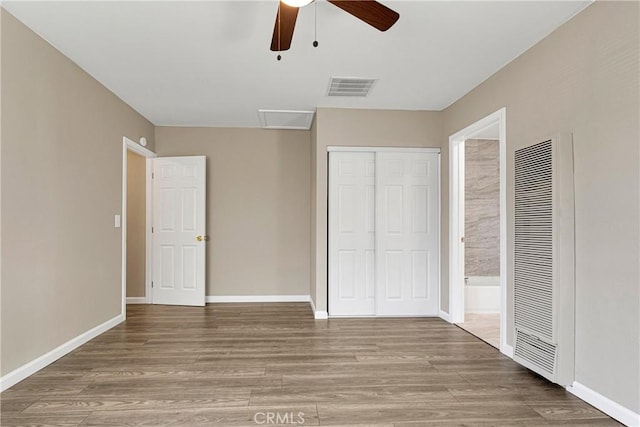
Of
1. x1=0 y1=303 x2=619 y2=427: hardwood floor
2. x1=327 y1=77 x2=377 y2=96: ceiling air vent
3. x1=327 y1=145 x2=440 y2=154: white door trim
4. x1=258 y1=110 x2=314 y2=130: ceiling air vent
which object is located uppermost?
x1=327 y1=77 x2=377 y2=96: ceiling air vent

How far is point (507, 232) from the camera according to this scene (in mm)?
3332

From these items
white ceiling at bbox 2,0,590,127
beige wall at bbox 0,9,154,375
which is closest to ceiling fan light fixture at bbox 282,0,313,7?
white ceiling at bbox 2,0,590,127

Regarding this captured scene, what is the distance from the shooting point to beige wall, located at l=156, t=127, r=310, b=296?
561cm

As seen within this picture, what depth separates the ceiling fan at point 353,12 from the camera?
6.66ft

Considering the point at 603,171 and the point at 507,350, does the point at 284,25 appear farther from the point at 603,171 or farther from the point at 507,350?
the point at 507,350

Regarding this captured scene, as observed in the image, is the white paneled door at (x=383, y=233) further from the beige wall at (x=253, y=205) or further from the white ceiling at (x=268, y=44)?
the beige wall at (x=253, y=205)

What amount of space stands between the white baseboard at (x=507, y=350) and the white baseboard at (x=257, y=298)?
2842 mm

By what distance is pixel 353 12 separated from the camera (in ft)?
7.02

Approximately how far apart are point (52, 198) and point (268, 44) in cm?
213

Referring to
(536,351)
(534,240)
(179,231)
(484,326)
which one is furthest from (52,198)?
(484,326)

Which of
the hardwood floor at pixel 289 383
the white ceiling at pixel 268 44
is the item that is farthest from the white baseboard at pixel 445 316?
the white ceiling at pixel 268 44

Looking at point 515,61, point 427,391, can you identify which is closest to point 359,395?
point 427,391

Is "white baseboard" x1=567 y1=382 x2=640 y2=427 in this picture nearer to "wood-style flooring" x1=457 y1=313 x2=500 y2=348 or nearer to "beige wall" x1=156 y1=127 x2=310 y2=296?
"wood-style flooring" x1=457 y1=313 x2=500 y2=348

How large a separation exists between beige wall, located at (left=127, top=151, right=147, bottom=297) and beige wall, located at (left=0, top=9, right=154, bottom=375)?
1.24 meters
